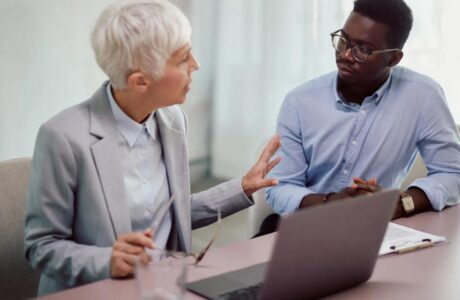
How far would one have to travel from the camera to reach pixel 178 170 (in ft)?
6.03

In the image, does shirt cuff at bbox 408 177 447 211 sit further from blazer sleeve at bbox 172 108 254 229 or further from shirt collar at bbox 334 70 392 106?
blazer sleeve at bbox 172 108 254 229

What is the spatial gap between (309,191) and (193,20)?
139 cm

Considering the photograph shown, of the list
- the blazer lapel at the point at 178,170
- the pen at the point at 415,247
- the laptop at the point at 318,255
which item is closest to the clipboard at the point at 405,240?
the pen at the point at 415,247

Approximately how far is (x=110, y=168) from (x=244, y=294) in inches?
17.8

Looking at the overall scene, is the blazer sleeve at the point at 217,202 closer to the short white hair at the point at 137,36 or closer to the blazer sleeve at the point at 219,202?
the blazer sleeve at the point at 219,202

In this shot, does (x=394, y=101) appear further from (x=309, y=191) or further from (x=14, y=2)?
(x=14, y=2)

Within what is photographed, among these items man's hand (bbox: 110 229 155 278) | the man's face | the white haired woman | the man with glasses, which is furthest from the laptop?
the man's face

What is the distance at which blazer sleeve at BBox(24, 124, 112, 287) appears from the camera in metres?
1.57

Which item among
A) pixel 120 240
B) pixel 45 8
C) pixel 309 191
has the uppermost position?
pixel 45 8

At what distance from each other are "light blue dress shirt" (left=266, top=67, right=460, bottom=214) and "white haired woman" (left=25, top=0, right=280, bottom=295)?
0.49 metres

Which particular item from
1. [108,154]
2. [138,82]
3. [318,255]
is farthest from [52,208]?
[318,255]

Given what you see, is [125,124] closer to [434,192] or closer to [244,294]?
[244,294]

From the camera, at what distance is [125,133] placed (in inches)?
67.9

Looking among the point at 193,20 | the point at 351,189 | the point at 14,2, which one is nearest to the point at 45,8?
the point at 14,2
